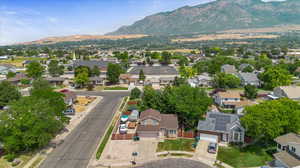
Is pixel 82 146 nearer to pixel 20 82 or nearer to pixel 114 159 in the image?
pixel 114 159

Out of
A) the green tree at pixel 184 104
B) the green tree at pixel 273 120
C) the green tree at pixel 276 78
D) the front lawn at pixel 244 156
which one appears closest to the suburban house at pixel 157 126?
the green tree at pixel 184 104

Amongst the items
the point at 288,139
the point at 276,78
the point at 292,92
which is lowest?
the point at 288,139

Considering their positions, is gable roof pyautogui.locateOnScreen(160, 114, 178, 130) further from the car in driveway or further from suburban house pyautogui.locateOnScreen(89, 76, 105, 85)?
suburban house pyautogui.locateOnScreen(89, 76, 105, 85)

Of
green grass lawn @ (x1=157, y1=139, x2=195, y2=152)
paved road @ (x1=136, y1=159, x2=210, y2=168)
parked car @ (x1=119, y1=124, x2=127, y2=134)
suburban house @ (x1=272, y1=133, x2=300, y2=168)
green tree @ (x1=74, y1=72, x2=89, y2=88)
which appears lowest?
paved road @ (x1=136, y1=159, x2=210, y2=168)

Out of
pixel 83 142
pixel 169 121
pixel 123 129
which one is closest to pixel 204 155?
pixel 169 121

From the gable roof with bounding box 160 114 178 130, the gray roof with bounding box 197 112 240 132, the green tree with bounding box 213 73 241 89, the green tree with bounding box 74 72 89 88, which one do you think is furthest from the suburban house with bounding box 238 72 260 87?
the green tree with bounding box 74 72 89 88

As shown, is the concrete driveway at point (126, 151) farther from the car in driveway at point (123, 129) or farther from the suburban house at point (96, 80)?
the suburban house at point (96, 80)

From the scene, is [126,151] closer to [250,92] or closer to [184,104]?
[184,104]
